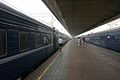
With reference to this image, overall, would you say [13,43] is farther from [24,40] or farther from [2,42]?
[24,40]

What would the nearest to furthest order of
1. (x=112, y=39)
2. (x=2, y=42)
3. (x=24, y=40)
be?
(x=2, y=42)
(x=24, y=40)
(x=112, y=39)

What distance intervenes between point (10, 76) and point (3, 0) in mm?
2398

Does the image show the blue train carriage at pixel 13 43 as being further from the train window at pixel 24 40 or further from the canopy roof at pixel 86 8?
the canopy roof at pixel 86 8

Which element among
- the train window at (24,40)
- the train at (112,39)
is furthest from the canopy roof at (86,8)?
the train window at (24,40)

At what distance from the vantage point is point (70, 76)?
31.9 ft

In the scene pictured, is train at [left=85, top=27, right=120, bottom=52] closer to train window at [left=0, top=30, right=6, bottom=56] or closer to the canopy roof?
the canopy roof

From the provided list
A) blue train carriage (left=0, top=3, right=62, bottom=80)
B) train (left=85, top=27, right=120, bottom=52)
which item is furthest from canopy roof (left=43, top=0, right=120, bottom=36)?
blue train carriage (left=0, top=3, right=62, bottom=80)

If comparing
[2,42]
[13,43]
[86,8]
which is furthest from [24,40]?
[86,8]

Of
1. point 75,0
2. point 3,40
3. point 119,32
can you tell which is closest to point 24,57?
point 3,40

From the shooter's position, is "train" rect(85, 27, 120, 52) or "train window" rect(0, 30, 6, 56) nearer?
"train window" rect(0, 30, 6, 56)

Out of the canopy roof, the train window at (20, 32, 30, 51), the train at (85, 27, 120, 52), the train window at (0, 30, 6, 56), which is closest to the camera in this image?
the train window at (0, 30, 6, 56)

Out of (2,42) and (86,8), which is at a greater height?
(86,8)

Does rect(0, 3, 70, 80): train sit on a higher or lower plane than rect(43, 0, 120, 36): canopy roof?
lower

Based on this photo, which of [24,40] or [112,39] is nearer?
[24,40]
